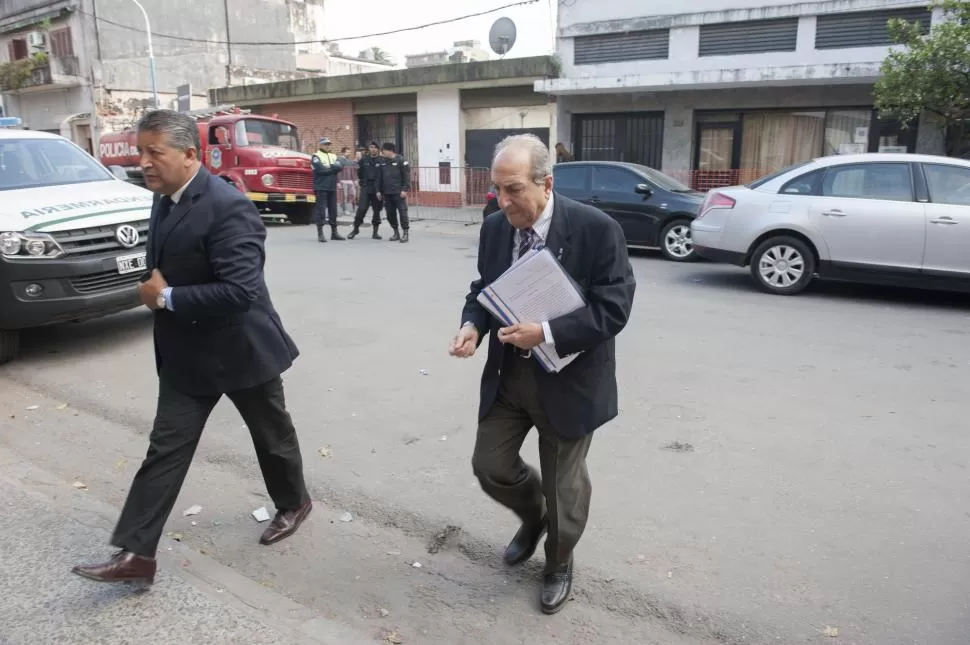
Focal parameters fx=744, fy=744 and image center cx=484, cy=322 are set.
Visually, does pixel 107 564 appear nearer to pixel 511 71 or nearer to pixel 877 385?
pixel 877 385

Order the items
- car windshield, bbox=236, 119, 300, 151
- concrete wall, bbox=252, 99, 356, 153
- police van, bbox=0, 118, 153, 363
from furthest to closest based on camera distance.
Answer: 1. concrete wall, bbox=252, 99, 356, 153
2. car windshield, bbox=236, 119, 300, 151
3. police van, bbox=0, 118, 153, 363

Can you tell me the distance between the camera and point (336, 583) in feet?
10.1

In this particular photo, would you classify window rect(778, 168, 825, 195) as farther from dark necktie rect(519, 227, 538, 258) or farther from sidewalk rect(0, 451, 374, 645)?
sidewalk rect(0, 451, 374, 645)

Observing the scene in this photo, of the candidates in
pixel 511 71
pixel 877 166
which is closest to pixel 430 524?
pixel 877 166

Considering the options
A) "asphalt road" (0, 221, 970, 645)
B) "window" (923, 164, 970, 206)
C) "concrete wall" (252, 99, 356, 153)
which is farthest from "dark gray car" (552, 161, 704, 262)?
"concrete wall" (252, 99, 356, 153)

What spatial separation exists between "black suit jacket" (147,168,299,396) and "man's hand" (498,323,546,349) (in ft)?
3.50

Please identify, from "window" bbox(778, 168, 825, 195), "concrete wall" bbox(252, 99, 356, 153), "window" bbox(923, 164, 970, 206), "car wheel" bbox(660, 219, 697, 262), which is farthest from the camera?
"concrete wall" bbox(252, 99, 356, 153)

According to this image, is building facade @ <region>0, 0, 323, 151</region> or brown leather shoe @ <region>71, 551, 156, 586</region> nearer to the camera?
brown leather shoe @ <region>71, 551, 156, 586</region>

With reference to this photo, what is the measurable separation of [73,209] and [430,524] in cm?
449

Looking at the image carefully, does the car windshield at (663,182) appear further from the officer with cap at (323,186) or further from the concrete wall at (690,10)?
the concrete wall at (690,10)

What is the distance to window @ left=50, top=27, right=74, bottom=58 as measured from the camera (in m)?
30.9

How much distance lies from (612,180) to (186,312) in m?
9.47

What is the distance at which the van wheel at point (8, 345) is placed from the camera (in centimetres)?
608

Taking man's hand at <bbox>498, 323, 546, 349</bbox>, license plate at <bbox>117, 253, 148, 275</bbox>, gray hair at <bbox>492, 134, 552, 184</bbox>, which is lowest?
license plate at <bbox>117, 253, 148, 275</bbox>
